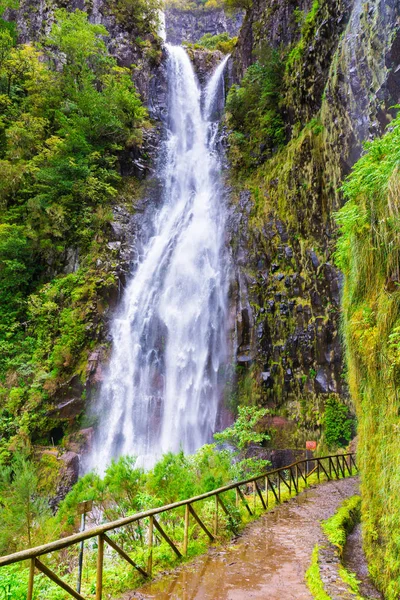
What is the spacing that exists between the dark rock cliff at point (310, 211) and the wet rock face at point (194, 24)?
29.4 metres

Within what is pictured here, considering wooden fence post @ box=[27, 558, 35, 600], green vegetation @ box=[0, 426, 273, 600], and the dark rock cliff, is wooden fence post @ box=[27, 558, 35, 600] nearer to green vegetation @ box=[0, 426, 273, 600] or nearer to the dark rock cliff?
green vegetation @ box=[0, 426, 273, 600]

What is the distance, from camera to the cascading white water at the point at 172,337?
49.4 feet

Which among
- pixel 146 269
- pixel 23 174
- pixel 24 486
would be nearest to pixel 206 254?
pixel 146 269

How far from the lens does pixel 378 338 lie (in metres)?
4.40

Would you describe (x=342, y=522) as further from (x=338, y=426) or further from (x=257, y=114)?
(x=257, y=114)

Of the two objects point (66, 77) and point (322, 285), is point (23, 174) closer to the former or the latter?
point (66, 77)

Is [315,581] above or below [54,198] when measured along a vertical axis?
below

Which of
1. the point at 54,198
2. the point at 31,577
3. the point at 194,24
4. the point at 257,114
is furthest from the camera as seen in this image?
the point at 194,24

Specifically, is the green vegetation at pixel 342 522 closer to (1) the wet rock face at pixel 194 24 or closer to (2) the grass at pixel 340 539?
(2) the grass at pixel 340 539

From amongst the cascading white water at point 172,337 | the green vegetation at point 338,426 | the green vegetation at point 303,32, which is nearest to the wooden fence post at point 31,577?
the cascading white water at point 172,337

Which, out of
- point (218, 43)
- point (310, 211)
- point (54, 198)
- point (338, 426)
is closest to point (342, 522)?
point (338, 426)

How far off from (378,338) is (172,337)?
13043mm

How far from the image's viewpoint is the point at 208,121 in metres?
25.9

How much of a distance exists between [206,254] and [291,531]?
13.7 metres
